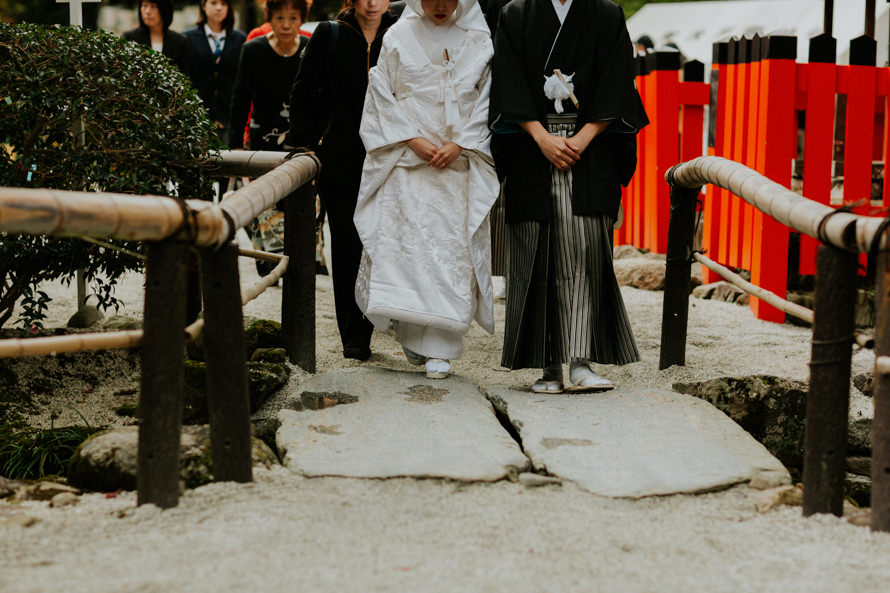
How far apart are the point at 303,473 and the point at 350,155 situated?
2.02 meters

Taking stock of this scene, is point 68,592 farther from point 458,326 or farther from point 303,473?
point 458,326

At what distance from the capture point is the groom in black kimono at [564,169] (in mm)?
3795

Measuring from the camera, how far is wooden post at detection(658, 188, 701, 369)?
4285 mm

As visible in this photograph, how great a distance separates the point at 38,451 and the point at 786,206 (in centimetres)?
272

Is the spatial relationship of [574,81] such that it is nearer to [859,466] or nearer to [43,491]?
[859,466]

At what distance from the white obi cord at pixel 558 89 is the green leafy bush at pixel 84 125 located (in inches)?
58.9

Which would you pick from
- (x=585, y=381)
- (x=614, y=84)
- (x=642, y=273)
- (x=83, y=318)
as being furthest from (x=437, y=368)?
(x=642, y=273)

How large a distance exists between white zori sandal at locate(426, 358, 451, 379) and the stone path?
0.06 metres

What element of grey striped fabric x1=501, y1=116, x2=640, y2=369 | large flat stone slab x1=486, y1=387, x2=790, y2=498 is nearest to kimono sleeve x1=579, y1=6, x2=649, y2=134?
grey striped fabric x1=501, y1=116, x2=640, y2=369

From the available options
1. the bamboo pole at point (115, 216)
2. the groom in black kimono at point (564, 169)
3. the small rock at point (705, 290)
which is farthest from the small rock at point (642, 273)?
the bamboo pole at point (115, 216)

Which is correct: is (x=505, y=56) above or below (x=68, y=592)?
above

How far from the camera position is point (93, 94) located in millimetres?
4004

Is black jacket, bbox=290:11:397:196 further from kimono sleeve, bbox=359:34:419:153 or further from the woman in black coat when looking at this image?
kimono sleeve, bbox=359:34:419:153

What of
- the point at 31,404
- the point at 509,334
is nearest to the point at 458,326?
the point at 509,334
